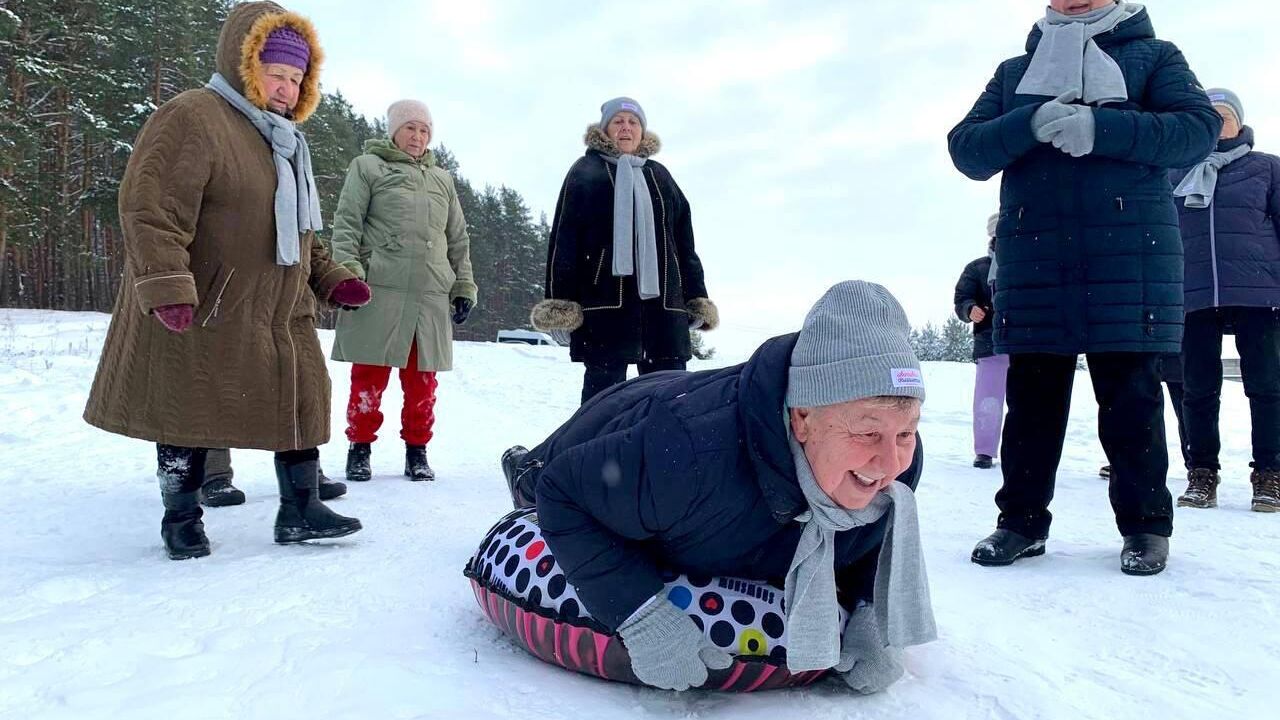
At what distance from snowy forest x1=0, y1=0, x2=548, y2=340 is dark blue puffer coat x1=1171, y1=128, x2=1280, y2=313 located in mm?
17834

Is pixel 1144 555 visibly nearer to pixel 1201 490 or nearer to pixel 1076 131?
pixel 1076 131

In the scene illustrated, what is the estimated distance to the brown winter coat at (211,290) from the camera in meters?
2.96

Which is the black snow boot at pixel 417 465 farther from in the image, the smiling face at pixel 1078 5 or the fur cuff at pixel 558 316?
the smiling face at pixel 1078 5

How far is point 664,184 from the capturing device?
5039 millimetres

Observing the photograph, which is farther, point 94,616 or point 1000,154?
point 1000,154

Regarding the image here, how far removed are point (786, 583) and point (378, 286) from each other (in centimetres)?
368

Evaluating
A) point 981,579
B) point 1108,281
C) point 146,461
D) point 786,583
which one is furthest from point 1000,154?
point 146,461

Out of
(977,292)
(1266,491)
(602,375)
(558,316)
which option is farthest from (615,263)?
(1266,491)

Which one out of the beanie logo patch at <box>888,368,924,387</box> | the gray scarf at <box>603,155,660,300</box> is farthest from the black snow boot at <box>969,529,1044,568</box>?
the gray scarf at <box>603,155,660,300</box>

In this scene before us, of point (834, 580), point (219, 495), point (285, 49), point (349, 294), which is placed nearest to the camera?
point (834, 580)

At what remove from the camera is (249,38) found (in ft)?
10.5

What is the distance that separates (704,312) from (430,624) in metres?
3.08

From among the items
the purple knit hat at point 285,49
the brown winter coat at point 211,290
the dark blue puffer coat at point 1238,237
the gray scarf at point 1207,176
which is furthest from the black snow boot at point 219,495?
the gray scarf at point 1207,176

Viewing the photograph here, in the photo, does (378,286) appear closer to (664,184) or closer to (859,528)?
(664,184)
